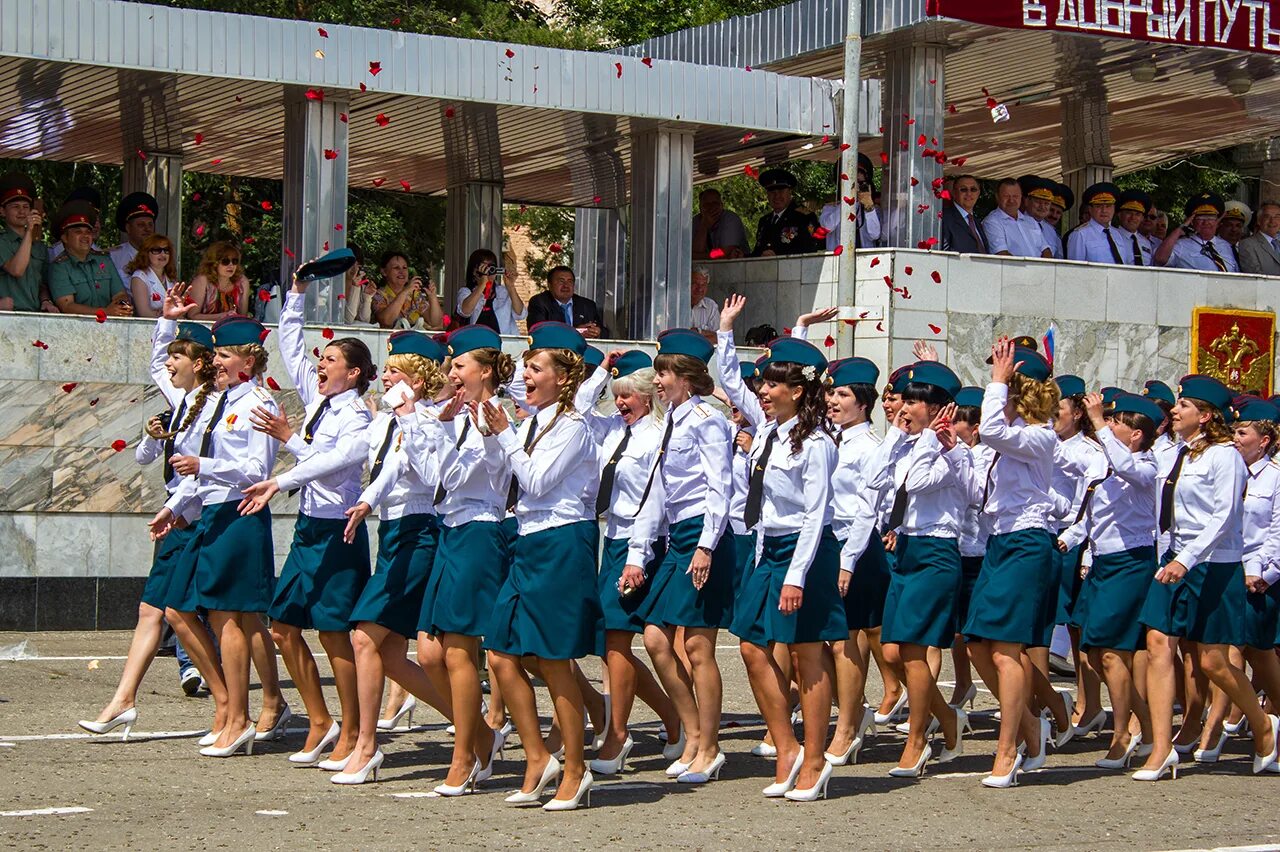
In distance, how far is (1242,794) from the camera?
842cm

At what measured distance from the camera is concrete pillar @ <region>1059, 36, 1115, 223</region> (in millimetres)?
16578

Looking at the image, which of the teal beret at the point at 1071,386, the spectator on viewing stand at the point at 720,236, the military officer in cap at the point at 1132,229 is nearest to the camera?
the teal beret at the point at 1071,386

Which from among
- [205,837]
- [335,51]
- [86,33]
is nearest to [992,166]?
[335,51]

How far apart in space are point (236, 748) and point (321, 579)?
3.05ft

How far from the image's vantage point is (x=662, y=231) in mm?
16016

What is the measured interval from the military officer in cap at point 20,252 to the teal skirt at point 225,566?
518 cm

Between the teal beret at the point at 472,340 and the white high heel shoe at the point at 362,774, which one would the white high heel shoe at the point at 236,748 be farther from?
the teal beret at the point at 472,340

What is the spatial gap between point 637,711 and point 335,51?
19.3 ft

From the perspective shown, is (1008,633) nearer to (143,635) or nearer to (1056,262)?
(143,635)

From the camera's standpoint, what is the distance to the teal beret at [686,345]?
8.52 metres

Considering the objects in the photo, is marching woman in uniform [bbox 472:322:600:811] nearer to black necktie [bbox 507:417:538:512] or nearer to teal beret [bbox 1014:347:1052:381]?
black necktie [bbox 507:417:538:512]

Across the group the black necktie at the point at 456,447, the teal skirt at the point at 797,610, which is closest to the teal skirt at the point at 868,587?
the teal skirt at the point at 797,610

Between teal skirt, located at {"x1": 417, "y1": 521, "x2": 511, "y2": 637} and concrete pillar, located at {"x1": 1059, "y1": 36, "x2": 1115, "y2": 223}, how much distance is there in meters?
9.78

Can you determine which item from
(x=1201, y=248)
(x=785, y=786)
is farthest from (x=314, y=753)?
(x=1201, y=248)
